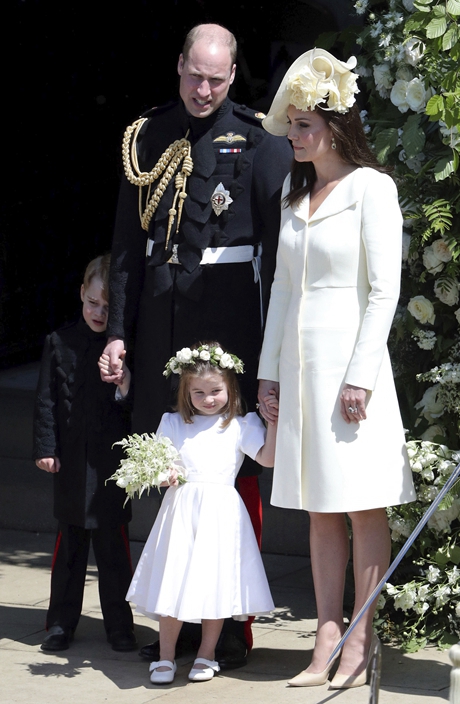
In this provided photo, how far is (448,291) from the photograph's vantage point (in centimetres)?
415

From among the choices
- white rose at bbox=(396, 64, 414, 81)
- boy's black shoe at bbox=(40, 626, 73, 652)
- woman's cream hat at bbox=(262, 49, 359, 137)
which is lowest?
boy's black shoe at bbox=(40, 626, 73, 652)

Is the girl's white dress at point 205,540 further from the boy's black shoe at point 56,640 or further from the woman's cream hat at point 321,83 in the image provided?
the woman's cream hat at point 321,83

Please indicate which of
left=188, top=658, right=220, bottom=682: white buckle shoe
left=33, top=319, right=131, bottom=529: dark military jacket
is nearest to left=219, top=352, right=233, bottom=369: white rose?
left=33, top=319, right=131, bottom=529: dark military jacket

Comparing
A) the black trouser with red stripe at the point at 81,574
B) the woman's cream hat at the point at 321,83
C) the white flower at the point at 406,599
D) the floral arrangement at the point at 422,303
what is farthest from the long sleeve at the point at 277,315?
the black trouser with red stripe at the point at 81,574

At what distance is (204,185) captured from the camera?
4.11m

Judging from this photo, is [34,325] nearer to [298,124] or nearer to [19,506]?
[19,506]

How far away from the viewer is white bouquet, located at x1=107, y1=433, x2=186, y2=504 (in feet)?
12.7

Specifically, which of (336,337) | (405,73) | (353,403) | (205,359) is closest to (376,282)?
(336,337)

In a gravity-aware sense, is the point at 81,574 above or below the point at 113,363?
below

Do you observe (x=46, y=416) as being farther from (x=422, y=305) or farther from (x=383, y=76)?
(x=383, y=76)

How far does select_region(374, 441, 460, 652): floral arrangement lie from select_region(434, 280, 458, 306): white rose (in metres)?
0.49

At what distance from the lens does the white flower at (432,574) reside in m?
4.12

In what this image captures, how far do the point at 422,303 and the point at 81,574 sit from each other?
5.15 feet

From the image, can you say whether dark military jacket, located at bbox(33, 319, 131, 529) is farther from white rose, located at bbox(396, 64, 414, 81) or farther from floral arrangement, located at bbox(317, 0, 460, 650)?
white rose, located at bbox(396, 64, 414, 81)
